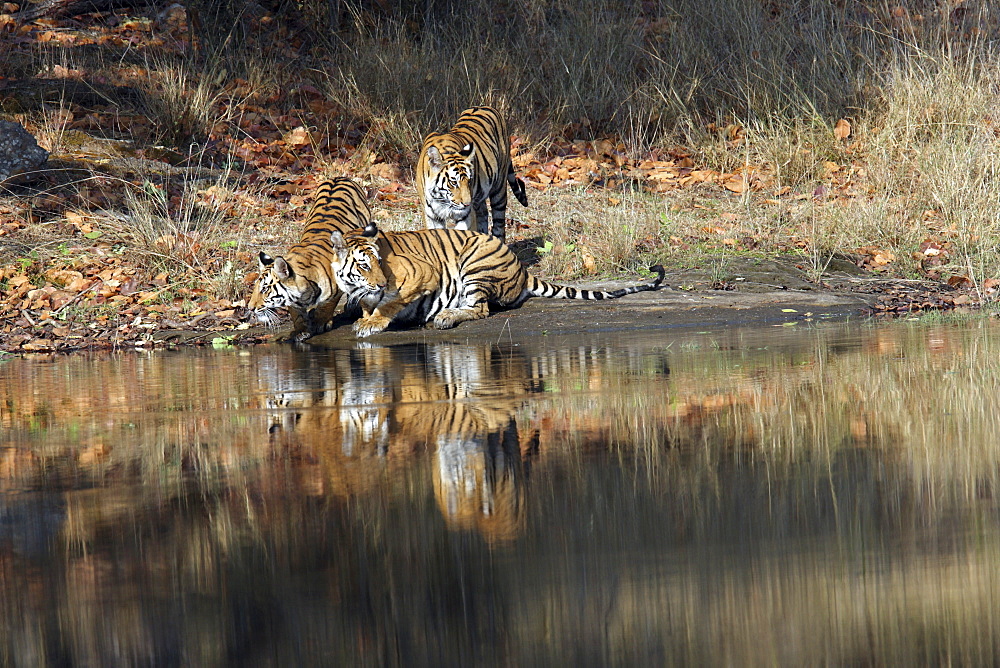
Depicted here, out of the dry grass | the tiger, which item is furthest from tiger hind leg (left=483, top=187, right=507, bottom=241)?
the tiger

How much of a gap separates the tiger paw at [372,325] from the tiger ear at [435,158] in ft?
7.27

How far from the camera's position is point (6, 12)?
2178cm

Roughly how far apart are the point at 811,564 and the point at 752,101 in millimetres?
14420

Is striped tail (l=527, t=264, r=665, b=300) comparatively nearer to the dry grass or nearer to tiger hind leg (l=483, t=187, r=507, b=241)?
the dry grass

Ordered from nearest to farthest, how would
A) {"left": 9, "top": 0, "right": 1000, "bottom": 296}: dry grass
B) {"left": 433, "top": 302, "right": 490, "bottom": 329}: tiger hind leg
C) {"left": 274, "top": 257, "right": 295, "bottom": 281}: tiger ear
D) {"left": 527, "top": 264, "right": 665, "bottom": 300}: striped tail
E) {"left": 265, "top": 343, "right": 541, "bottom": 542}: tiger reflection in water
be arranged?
{"left": 265, "top": 343, "right": 541, "bottom": 542}: tiger reflection in water
{"left": 274, "top": 257, "right": 295, "bottom": 281}: tiger ear
{"left": 433, "top": 302, "right": 490, "bottom": 329}: tiger hind leg
{"left": 527, "top": 264, "right": 665, "bottom": 300}: striped tail
{"left": 9, "top": 0, "right": 1000, "bottom": 296}: dry grass

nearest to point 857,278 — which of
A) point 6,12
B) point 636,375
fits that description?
point 636,375

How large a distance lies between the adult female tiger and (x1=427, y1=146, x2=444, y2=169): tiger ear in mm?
960

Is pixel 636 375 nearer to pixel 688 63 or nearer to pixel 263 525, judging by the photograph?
pixel 263 525

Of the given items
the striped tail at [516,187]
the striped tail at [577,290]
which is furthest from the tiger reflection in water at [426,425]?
the striped tail at [516,187]

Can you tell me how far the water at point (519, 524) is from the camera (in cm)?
258

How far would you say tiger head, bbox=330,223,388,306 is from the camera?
33.1 feet

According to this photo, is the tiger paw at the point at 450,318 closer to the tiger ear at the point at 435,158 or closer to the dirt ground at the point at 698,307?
the dirt ground at the point at 698,307

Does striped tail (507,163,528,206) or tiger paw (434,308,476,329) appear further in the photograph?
striped tail (507,163,528,206)

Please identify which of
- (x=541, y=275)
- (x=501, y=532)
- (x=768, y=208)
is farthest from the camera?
(x=768, y=208)
